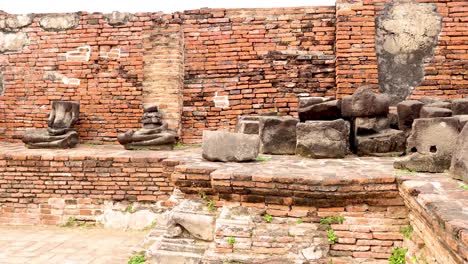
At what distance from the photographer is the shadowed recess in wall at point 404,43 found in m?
6.93

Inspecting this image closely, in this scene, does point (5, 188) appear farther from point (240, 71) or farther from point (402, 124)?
point (402, 124)

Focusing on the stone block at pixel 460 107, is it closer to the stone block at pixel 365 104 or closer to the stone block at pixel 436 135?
the stone block at pixel 365 104

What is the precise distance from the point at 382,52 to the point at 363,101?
216cm

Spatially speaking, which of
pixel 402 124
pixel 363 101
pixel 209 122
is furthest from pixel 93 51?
pixel 402 124

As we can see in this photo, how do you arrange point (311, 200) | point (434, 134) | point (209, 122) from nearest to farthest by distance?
point (311, 200)
point (434, 134)
point (209, 122)

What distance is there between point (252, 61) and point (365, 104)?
2.70 m

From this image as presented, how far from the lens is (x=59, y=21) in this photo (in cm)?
806

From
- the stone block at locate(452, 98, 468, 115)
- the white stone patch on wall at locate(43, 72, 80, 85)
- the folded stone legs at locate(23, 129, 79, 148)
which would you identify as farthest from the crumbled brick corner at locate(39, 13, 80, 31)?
the stone block at locate(452, 98, 468, 115)

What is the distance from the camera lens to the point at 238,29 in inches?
295

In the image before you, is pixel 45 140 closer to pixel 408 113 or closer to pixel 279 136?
pixel 279 136

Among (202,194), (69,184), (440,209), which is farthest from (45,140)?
(440,209)

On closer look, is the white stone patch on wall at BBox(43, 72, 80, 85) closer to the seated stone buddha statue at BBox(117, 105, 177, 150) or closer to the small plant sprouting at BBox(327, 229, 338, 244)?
the seated stone buddha statue at BBox(117, 105, 177, 150)

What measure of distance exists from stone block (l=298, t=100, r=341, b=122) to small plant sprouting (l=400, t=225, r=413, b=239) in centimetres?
238

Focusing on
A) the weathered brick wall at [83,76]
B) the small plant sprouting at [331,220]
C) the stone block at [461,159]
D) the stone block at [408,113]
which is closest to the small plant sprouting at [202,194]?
the small plant sprouting at [331,220]
